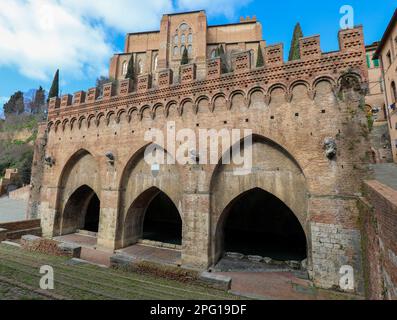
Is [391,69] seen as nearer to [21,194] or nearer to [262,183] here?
[262,183]

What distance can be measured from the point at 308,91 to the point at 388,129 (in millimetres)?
16950

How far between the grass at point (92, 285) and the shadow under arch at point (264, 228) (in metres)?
7.28

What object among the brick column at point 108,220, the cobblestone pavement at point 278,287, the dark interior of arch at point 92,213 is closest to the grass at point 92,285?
the cobblestone pavement at point 278,287

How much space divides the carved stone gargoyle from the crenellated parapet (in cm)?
193

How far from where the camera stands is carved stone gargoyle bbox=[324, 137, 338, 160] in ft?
26.5

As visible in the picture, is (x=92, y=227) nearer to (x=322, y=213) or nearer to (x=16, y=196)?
(x=322, y=213)

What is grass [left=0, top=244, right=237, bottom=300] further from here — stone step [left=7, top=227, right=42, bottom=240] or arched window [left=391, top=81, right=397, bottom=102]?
arched window [left=391, top=81, right=397, bottom=102]

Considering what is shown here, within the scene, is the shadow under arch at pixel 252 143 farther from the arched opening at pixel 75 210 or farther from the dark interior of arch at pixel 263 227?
the arched opening at pixel 75 210

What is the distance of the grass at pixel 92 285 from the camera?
186 inches

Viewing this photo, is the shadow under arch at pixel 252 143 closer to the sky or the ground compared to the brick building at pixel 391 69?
closer to the ground

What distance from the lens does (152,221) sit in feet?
69.5
